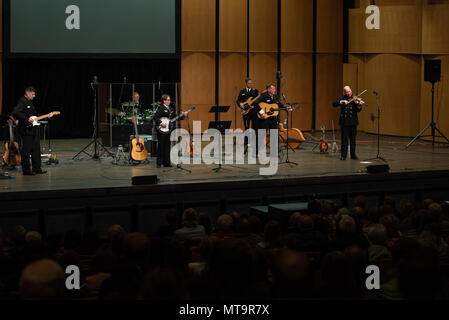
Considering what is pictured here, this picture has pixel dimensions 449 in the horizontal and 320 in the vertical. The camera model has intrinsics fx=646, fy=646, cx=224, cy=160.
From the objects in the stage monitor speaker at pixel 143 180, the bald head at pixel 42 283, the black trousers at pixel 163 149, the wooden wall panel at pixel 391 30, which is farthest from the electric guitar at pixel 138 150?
the bald head at pixel 42 283

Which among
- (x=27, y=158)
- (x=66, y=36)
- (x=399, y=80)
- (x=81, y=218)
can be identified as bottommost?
(x=81, y=218)

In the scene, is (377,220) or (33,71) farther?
(33,71)

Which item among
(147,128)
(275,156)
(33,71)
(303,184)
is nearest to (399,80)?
(275,156)

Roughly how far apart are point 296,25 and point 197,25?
3.03 m

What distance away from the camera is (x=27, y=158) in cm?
1139

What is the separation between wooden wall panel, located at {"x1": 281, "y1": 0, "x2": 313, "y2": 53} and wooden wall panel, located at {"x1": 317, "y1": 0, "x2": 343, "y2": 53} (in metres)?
0.28

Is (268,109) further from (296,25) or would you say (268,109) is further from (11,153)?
(296,25)

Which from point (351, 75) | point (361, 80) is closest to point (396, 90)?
point (361, 80)

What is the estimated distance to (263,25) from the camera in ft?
62.9

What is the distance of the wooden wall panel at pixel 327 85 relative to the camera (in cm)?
1992

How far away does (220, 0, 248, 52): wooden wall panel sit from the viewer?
18906 mm
